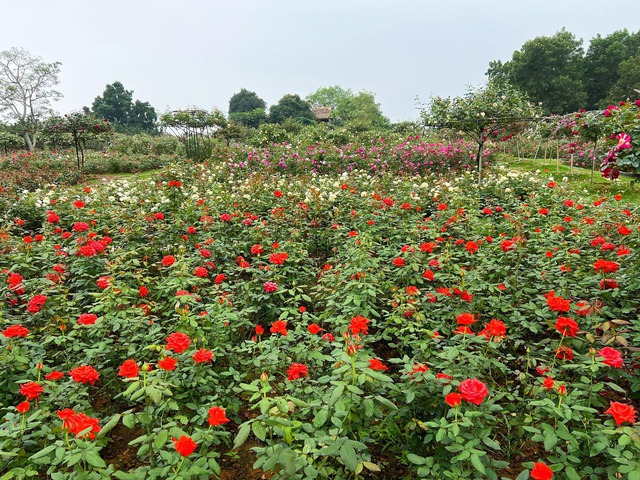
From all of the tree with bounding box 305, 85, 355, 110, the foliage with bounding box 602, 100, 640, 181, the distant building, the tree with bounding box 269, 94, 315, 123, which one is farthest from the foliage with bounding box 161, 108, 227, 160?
the tree with bounding box 305, 85, 355, 110

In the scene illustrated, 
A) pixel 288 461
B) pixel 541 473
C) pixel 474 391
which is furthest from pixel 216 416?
pixel 541 473

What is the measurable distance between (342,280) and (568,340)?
136 centimetres

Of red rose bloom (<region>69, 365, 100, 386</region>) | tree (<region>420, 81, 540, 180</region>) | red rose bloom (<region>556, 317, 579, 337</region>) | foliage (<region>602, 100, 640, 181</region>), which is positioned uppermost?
tree (<region>420, 81, 540, 180</region>)

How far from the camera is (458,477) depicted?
1.28 m

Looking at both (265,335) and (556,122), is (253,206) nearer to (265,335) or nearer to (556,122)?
(265,335)

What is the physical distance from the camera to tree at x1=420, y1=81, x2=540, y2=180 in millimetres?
7527

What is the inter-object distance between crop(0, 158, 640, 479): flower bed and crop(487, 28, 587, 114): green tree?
35947mm

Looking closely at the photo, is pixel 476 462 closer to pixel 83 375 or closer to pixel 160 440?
pixel 160 440

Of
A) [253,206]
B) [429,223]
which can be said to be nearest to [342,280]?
[429,223]

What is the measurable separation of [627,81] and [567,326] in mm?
38368

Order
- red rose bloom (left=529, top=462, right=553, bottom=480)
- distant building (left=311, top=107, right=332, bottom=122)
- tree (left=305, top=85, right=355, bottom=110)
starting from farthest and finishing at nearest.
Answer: tree (left=305, top=85, right=355, bottom=110)
distant building (left=311, top=107, right=332, bottom=122)
red rose bloom (left=529, top=462, right=553, bottom=480)

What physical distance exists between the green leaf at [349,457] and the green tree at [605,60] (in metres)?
42.1

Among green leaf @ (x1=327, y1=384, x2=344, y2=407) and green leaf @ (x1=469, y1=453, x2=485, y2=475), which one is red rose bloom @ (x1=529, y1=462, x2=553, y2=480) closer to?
green leaf @ (x1=469, y1=453, x2=485, y2=475)

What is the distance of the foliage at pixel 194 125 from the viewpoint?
11164mm
